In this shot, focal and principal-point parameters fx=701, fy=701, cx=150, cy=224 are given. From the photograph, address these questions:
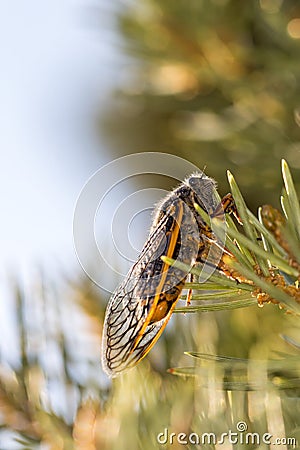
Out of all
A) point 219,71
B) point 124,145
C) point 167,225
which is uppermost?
point 124,145

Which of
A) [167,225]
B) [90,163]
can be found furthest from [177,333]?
[90,163]

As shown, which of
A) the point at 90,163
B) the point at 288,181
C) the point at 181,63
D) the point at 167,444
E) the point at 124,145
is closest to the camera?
the point at 288,181

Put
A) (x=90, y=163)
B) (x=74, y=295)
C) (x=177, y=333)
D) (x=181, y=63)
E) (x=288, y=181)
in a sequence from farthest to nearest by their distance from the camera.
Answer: (x=90, y=163) < (x=181, y=63) < (x=74, y=295) < (x=177, y=333) < (x=288, y=181)

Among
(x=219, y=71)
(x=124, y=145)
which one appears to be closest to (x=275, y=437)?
(x=219, y=71)

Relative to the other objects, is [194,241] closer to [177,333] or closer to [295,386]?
[295,386]

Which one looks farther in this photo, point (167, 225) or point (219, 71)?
point (219, 71)

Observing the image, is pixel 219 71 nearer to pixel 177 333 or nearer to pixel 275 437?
pixel 177 333

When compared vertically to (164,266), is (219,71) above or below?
above
